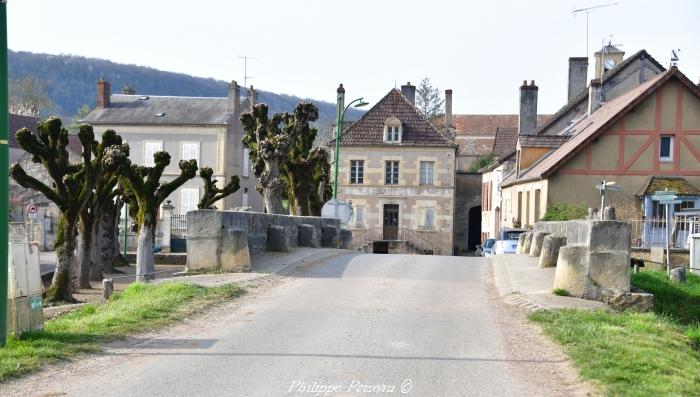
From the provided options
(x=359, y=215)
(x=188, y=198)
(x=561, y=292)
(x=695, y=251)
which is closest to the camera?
(x=561, y=292)

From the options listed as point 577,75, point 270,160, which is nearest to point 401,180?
point 577,75

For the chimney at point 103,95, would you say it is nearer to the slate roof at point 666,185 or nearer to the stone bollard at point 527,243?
the slate roof at point 666,185

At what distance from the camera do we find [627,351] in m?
8.72

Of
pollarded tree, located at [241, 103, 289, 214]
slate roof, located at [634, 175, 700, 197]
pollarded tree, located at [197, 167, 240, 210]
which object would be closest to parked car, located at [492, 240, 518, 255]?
pollarded tree, located at [241, 103, 289, 214]

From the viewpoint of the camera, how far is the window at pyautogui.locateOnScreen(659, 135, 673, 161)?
3668cm

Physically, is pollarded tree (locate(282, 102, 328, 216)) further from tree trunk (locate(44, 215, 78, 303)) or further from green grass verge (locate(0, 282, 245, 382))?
green grass verge (locate(0, 282, 245, 382))

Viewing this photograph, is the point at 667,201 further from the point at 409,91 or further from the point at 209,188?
the point at 409,91

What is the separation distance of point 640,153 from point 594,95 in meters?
9.61

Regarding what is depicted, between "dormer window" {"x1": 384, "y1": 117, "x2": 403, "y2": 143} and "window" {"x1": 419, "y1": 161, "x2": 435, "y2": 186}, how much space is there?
7.47 feet

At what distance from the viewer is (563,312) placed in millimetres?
11555

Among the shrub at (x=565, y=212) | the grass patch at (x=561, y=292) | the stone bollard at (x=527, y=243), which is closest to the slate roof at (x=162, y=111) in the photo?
the shrub at (x=565, y=212)

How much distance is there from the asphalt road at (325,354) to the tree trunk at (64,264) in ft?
31.7

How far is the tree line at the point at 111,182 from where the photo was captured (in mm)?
21000

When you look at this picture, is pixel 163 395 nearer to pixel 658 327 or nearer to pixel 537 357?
pixel 537 357
